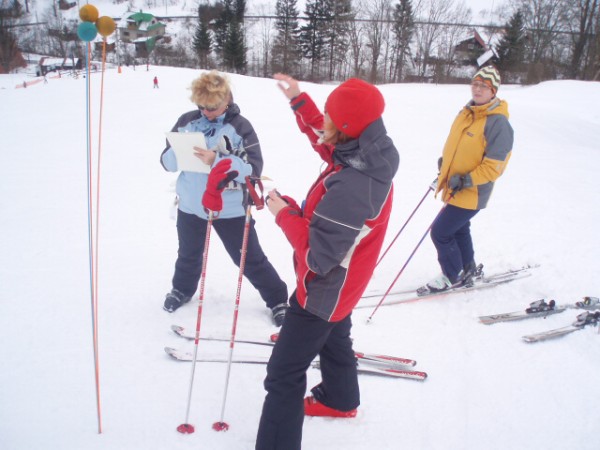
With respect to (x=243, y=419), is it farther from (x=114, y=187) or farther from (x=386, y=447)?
(x=114, y=187)

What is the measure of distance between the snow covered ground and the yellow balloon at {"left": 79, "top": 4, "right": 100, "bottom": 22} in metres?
2.01

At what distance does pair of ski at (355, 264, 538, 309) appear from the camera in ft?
11.8

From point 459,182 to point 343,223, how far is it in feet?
6.69

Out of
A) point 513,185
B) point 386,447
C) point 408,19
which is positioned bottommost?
point 386,447

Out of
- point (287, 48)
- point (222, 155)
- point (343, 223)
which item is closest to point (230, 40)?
point (287, 48)

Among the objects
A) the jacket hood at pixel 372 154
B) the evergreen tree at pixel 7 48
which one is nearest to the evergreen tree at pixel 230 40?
the evergreen tree at pixel 7 48

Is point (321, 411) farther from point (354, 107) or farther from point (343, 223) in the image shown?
point (354, 107)

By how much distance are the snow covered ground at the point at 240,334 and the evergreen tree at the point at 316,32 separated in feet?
116

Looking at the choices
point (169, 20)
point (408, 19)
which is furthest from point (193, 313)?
point (169, 20)

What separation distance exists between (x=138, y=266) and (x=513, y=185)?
648 cm

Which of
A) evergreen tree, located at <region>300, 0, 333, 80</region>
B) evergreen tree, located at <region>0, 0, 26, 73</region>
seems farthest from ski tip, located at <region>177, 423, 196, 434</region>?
evergreen tree, located at <region>0, 0, 26, 73</region>

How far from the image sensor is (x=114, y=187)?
20.7ft

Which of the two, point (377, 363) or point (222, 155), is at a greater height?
point (222, 155)

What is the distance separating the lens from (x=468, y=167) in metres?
3.26
